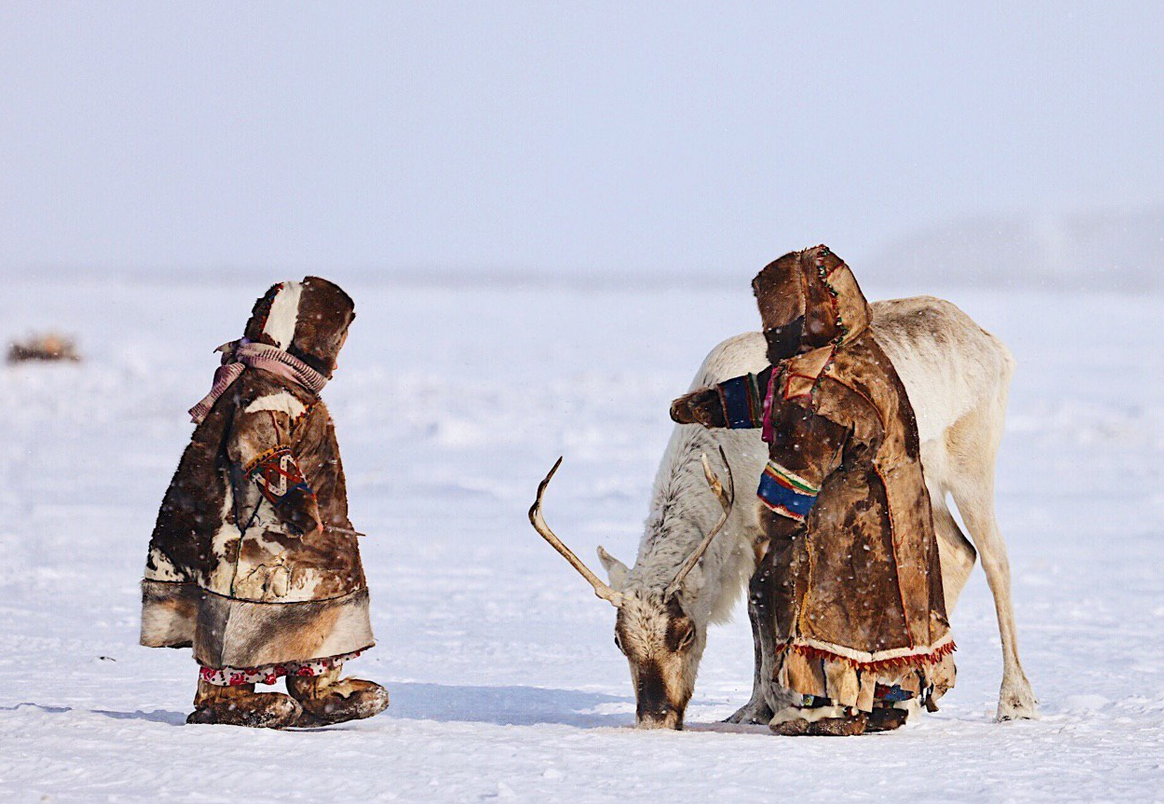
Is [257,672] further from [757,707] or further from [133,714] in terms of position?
[757,707]

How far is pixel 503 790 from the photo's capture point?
12.8ft

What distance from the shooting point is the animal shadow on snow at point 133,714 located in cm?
507

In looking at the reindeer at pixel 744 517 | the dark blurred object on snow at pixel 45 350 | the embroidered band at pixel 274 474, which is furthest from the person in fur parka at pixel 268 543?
the dark blurred object on snow at pixel 45 350

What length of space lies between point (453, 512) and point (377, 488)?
1.54m

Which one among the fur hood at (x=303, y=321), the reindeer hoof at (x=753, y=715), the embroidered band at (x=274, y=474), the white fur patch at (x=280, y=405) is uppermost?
the fur hood at (x=303, y=321)

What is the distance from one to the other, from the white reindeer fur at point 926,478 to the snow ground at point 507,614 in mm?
479

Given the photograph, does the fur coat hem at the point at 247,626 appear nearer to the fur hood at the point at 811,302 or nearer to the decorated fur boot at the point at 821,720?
the decorated fur boot at the point at 821,720

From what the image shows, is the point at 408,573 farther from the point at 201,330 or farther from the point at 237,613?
the point at 201,330

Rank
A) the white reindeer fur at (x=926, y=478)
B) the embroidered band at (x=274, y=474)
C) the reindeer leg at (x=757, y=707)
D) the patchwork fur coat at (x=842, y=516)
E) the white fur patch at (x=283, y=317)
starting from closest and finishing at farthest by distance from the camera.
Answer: the embroidered band at (x=274, y=474) < the patchwork fur coat at (x=842, y=516) < the white fur patch at (x=283, y=317) < the white reindeer fur at (x=926, y=478) < the reindeer leg at (x=757, y=707)

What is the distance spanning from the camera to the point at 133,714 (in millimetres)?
5312

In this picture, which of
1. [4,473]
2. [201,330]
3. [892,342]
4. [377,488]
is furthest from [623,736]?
[201,330]

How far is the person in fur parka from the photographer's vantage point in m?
4.84

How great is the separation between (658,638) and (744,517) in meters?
0.67

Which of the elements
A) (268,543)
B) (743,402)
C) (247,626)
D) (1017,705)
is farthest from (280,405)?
(1017,705)
